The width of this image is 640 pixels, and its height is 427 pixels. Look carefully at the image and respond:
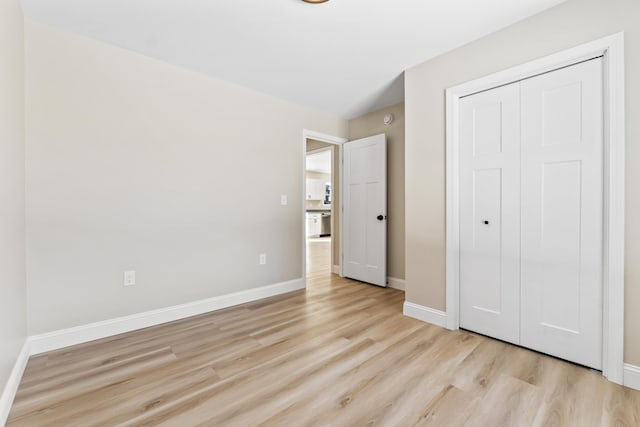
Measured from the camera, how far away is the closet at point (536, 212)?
1.86 metres

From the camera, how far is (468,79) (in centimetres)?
238

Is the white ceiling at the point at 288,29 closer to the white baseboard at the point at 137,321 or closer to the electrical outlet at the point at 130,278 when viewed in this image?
the electrical outlet at the point at 130,278

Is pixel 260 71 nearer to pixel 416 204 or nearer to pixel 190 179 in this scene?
pixel 190 179

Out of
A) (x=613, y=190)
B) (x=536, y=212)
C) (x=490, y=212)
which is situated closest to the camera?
(x=613, y=190)

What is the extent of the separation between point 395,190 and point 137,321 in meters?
3.10

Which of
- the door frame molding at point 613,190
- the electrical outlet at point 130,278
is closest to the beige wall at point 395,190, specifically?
the door frame molding at point 613,190

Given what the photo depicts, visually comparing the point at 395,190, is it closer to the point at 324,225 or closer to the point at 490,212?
the point at 490,212

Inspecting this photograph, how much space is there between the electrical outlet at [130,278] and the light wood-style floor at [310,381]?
1.36 ft

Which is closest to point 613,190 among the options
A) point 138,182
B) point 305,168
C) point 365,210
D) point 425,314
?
point 425,314

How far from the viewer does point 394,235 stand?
380cm

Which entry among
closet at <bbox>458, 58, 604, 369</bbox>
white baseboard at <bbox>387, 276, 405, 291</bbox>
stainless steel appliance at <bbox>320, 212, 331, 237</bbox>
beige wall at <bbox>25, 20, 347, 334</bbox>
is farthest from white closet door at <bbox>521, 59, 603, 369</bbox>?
stainless steel appliance at <bbox>320, 212, 331, 237</bbox>

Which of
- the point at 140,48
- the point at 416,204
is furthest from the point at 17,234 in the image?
the point at 416,204

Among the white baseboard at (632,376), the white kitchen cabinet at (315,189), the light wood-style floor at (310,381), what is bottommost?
the light wood-style floor at (310,381)

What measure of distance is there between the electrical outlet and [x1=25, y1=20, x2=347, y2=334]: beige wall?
4 centimetres
